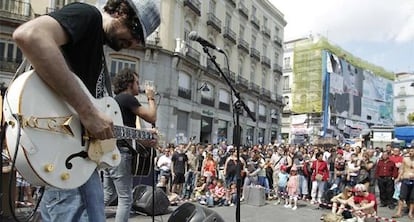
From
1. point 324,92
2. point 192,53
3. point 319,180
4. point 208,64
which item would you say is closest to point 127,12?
point 319,180

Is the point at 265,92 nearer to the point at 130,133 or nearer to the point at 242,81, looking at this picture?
the point at 242,81

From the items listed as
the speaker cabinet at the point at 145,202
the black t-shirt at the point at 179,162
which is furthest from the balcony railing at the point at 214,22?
the speaker cabinet at the point at 145,202

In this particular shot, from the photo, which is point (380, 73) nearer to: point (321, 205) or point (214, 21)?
point (214, 21)

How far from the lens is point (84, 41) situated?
1747mm

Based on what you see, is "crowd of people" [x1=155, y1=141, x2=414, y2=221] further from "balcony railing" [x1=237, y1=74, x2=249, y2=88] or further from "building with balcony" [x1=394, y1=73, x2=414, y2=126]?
"building with balcony" [x1=394, y1=73, x2=414, y2=126]

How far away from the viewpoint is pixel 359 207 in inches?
362

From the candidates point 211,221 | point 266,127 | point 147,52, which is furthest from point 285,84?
point 211,221

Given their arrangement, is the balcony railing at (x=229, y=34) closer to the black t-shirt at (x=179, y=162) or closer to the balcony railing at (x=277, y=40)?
the balcony railing at (x=277, y=40)

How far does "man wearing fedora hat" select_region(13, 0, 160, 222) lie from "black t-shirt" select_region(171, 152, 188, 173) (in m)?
10.5

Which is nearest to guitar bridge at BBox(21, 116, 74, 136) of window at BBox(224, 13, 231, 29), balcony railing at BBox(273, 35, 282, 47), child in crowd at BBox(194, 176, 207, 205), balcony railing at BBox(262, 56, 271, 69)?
child in crowd at BBox(194, 176, 207, 205)

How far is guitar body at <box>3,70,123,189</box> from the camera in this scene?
4.91 feet

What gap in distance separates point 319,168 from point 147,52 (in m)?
14.6

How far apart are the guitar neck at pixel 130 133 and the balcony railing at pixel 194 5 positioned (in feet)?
82.1

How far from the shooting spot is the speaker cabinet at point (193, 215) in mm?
3900
